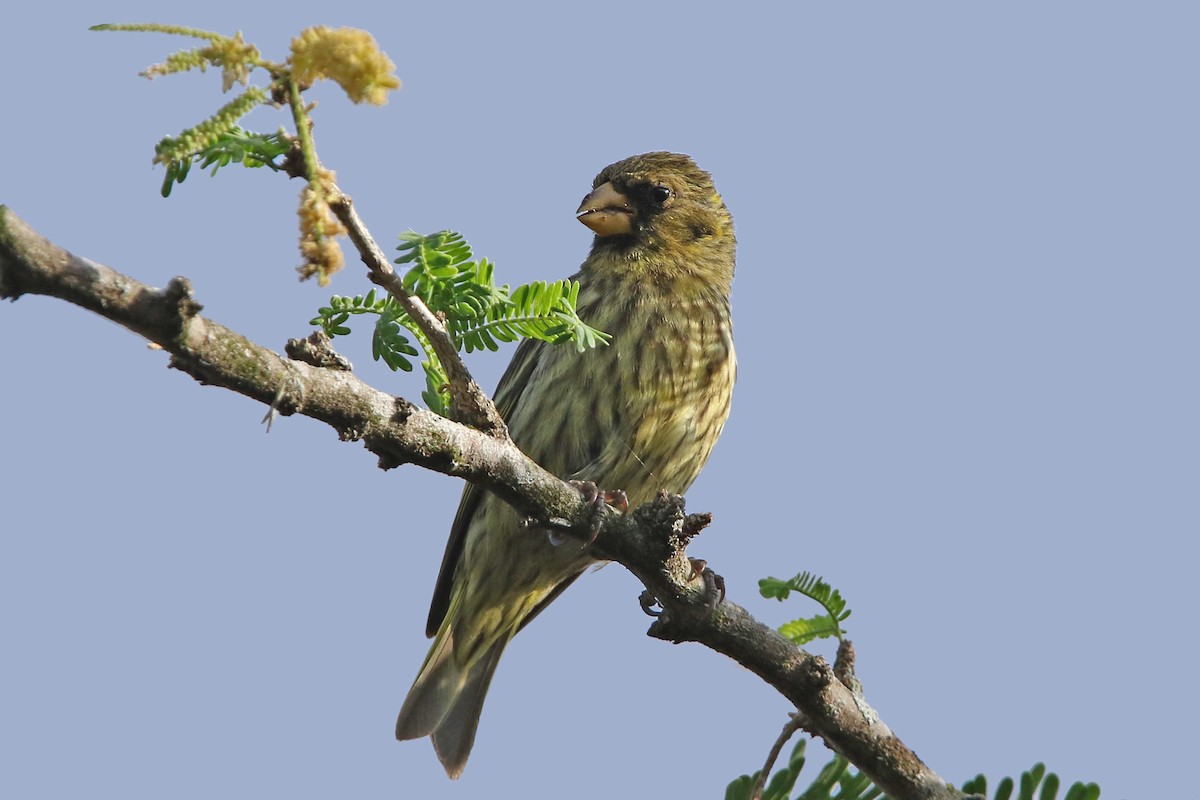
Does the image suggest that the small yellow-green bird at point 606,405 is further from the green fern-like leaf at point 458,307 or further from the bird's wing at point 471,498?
the green fern-like leaf at point 458,307

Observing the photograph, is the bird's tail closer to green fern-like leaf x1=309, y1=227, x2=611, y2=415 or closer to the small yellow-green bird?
the small yellow-green bird

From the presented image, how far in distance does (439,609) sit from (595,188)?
1873 millimetres

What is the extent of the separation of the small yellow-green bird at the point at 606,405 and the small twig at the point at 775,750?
4.17 feet

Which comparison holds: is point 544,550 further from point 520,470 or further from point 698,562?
point 520,470

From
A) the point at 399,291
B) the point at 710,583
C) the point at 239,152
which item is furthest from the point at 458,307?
the point at 710,583

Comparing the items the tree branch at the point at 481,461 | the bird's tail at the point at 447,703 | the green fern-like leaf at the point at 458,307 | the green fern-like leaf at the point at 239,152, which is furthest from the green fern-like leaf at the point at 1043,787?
the bird's tail at the point at 447,703

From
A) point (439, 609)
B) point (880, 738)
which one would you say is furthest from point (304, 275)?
point (439, 609)

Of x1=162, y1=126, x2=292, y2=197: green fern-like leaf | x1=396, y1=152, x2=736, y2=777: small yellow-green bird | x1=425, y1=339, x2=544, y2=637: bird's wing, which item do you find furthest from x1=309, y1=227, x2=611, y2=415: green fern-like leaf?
x1=425, y1=339, x2=544, y2=637: bird's wing

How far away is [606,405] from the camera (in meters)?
4.56

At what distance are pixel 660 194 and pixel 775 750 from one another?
2.91 meters

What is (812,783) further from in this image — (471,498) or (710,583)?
(471,498)

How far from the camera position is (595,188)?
222 inches

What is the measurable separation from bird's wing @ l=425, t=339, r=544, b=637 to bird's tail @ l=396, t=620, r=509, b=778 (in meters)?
0.11

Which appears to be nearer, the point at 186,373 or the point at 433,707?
the point at 186,373
